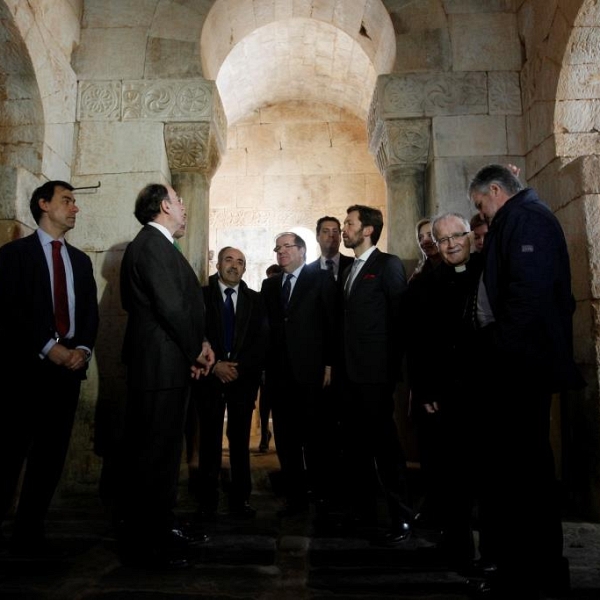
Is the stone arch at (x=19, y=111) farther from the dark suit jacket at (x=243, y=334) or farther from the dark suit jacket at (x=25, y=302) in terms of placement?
the dark suit jacket at (x=243, y=334)

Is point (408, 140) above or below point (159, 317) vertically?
above

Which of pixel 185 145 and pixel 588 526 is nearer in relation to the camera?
pixel 588 526

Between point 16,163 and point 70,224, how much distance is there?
3.38ft

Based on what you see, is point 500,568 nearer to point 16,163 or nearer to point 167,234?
point 167,234

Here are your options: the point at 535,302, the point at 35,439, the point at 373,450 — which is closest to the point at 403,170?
the point at 373,450

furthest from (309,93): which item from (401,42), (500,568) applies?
(500,568)

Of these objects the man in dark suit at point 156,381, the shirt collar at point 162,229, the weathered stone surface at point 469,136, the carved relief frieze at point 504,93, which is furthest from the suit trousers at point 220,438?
the carved relief frieze at point 504,93

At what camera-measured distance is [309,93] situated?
23.9ft

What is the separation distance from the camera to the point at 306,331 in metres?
3.00

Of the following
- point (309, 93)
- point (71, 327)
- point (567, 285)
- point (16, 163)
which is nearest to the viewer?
point (567, 285)

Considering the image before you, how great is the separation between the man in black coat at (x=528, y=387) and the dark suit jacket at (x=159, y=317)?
45.4 inches

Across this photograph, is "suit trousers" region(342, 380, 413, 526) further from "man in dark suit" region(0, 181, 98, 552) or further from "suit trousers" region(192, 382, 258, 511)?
"man in dark suit" region(0, 181, 98, 552)

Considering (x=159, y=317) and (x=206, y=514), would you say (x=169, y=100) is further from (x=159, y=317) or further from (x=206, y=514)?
(x=206, y=514)

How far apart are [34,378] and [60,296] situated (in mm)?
386
